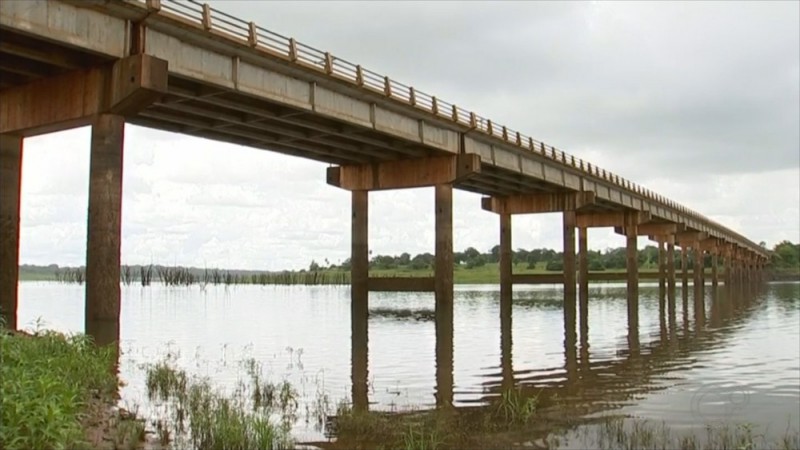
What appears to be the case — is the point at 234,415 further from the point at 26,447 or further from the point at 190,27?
the point at 190,27

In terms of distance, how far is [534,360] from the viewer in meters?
22.2

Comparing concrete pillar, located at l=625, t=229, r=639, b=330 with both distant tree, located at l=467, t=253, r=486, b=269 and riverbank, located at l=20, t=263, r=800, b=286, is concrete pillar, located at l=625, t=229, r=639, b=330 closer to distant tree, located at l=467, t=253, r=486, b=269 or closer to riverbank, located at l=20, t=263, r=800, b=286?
riverbank, located at l=20, t=263, r=800, b=286

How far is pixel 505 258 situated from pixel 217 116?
33.3 meters

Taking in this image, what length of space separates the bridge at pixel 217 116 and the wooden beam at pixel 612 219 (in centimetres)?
2164

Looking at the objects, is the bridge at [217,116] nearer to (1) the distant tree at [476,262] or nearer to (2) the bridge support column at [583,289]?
(2) the bridge support column at [583,289]

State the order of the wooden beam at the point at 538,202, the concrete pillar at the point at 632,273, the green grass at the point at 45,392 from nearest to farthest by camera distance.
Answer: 1. the green grass at the point at 45,392
2. the concrete pillar at the point at 632,273
3. the wooden beam at the point at 538,202

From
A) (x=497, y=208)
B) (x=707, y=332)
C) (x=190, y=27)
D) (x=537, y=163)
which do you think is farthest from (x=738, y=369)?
(x=497, y=208)

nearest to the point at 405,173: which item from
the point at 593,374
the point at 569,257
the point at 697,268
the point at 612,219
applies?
the point at 569,257

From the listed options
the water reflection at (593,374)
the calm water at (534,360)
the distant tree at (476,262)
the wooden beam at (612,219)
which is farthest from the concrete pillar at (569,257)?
the distant tree at (476,262)

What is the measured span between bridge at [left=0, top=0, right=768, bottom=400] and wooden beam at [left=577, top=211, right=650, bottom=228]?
71.0 ft

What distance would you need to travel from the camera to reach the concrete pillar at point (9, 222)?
27078 mm

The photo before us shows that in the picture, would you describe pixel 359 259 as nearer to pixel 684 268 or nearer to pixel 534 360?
pixel 534 360

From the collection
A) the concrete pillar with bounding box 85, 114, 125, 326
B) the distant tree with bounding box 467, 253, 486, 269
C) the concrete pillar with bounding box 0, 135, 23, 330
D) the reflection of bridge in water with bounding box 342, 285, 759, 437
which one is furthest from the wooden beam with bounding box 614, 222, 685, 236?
the concrete pillar with bounding box 85, 114, 125, 326

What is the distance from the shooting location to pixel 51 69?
25.3 metres
